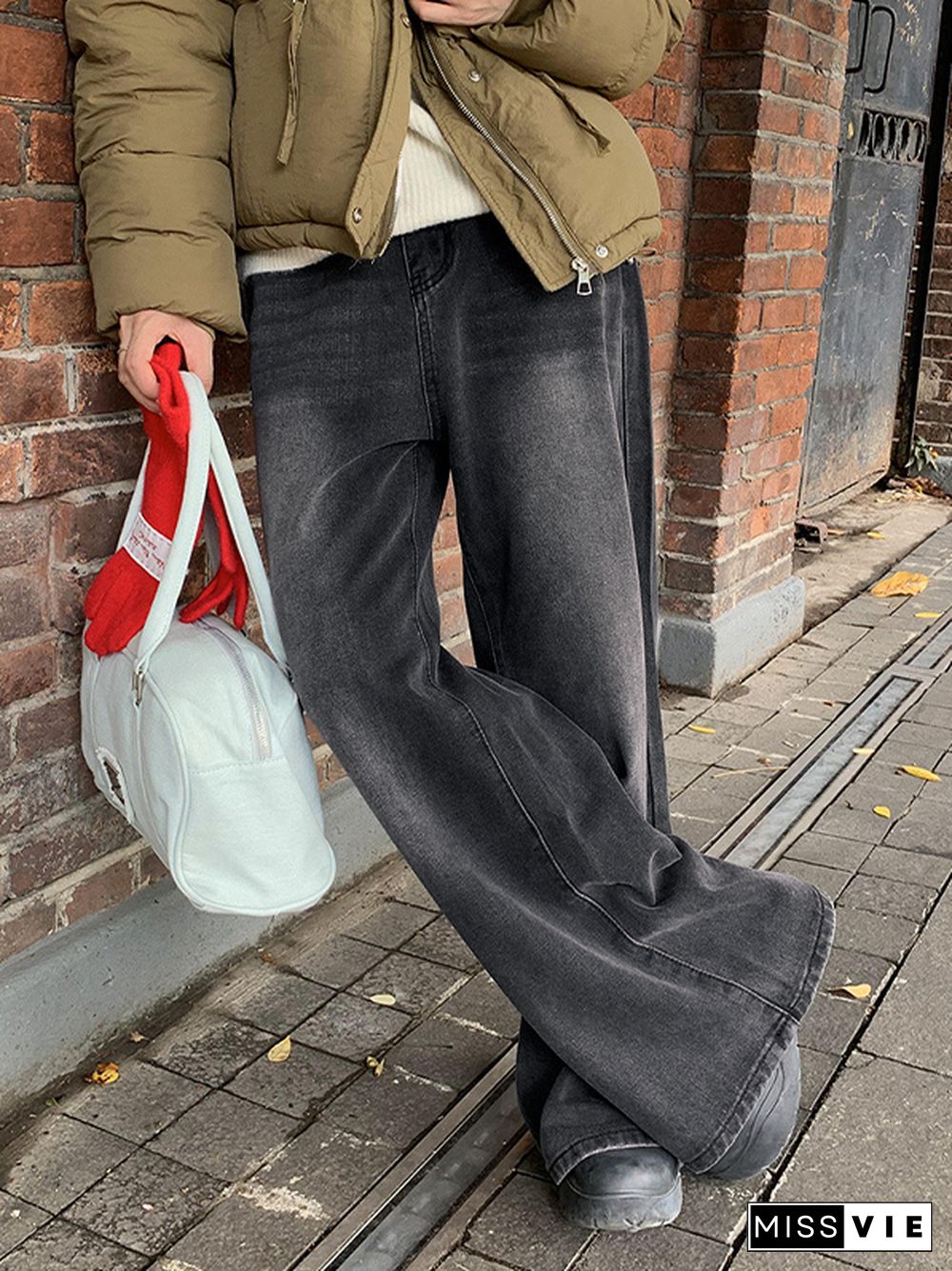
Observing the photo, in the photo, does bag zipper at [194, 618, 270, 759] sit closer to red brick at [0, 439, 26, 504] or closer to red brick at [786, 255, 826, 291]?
red brick at [0, 439, 26, 504]

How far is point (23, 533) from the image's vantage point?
2.29 metres

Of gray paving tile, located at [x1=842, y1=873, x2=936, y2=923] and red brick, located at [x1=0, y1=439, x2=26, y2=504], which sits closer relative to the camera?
red brick, located at [x1=0, y1=439, x2=26, y2=504]

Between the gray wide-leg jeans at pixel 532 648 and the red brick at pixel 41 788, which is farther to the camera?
the red brick at pixel 41 788

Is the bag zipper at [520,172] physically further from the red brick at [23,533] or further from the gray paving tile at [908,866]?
the gray paving tile at [908,866]

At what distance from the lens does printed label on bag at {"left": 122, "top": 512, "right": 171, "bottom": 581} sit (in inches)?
86.7

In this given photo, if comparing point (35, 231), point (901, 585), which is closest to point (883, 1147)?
point (35, 231)

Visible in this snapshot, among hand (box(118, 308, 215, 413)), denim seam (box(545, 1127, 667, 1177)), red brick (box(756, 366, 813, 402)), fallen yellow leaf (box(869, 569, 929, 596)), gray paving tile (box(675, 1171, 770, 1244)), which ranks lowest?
gray paving tile (box(675, 1171, 770, 1244))

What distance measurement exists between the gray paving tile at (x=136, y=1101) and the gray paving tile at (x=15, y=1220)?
194mm

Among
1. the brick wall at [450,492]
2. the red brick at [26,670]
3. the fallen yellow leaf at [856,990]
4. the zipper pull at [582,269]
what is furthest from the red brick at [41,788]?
the fallen yellow leaf at [856,990]

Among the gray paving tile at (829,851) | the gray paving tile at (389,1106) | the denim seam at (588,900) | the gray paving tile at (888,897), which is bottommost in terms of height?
the gray paving tile at (389,1106)

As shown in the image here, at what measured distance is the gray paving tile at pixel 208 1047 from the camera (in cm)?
251

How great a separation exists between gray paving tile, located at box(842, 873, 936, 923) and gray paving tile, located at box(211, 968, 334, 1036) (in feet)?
3.73

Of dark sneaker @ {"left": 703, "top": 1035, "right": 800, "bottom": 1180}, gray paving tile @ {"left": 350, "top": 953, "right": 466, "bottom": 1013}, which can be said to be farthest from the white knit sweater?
gray paving tile @ {"left": 350, "top": 953, "right": 466, "bottom": 1013}

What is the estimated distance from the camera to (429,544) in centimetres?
229
